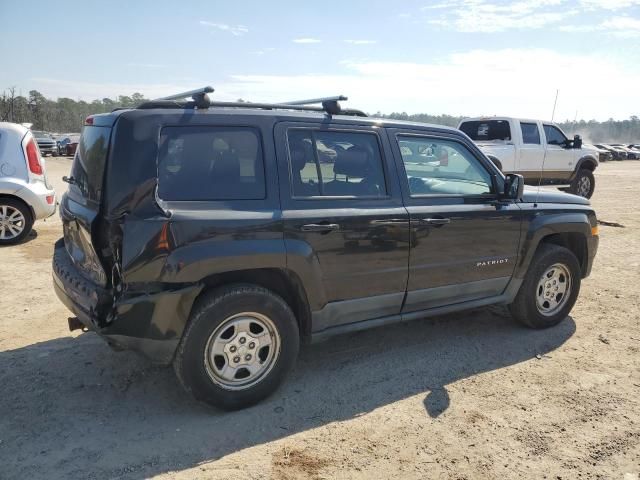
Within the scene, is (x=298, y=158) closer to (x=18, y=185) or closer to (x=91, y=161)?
(x=91, y=161)

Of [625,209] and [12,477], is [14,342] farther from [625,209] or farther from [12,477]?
[625,209]

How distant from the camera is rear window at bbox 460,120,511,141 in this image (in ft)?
40.0

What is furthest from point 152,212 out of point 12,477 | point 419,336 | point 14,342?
point 419,336

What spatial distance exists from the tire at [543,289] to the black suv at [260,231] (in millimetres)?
481

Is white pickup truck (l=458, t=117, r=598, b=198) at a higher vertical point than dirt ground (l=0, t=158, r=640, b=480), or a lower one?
higher

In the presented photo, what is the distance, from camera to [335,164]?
3.58 meters

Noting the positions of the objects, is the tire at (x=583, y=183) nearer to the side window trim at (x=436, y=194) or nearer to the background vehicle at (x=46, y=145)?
the side window trim at (x=436, y=194)

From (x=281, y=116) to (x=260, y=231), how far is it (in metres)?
0.81

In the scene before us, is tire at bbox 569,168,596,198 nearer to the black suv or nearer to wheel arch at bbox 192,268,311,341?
the black suv

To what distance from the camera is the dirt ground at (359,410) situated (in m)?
2.80

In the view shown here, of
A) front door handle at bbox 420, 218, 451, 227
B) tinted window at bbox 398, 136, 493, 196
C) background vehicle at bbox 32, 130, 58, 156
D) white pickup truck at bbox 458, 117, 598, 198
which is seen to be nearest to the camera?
front door handle at bbox 420, 218, 451, 227

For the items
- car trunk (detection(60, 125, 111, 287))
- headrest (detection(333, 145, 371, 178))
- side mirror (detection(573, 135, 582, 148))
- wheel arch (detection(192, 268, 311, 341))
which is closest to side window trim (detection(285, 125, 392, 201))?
headrest (detection(333, 145, 371, 178))

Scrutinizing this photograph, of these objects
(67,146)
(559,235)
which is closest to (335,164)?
(559,235)

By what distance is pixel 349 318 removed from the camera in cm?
371
